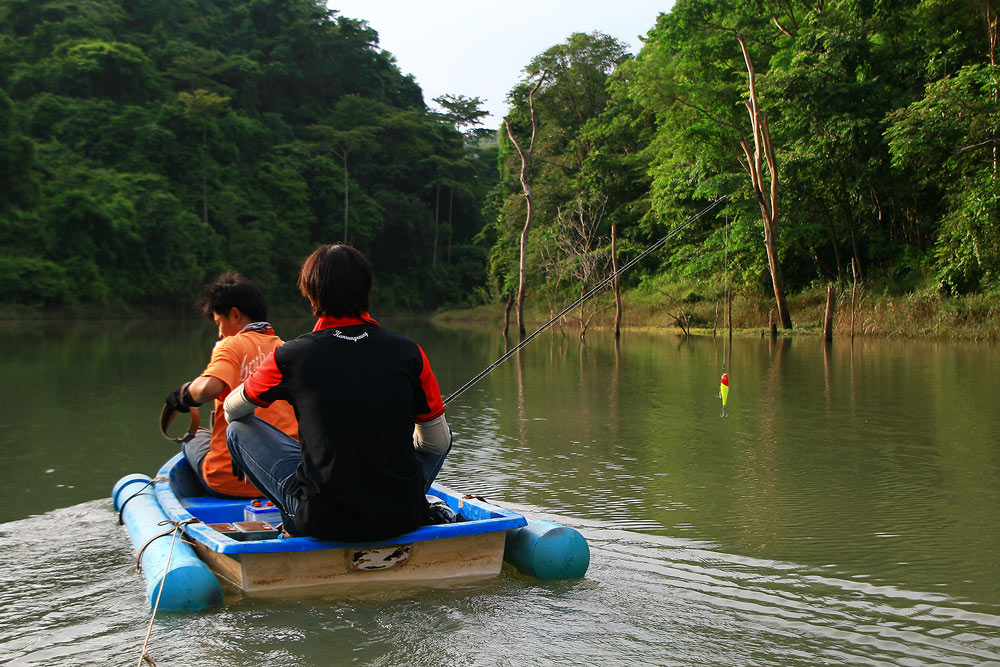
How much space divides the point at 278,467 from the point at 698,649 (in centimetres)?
184

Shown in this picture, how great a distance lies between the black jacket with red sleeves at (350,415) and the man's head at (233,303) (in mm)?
1054

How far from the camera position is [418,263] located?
58562mm

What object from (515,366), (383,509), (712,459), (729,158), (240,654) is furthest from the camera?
(729,158)

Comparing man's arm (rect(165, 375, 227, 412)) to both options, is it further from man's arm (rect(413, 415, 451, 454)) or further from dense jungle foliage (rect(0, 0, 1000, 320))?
dense jungle foliage (rect(0, 0, 1000, 320))

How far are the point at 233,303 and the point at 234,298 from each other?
26mm

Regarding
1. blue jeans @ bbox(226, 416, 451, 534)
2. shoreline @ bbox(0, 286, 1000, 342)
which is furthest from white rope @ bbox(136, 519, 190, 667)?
shoreline @ bbox(0, 286, 1000, 342)

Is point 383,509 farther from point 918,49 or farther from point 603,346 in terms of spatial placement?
point 918,49

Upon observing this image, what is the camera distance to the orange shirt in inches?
167

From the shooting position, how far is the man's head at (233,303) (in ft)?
15.1

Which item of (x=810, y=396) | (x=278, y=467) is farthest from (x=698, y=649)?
(x=810, y=396)

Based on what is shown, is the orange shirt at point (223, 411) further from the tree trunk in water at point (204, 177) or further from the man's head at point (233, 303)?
the tree trunk in water at point (204, 177)

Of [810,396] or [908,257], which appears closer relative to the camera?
[810,396]

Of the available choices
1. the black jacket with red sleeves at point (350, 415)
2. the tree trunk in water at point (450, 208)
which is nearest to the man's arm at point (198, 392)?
the black jacket with red sleeves at point (350, 415)

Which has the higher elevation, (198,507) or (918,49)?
(918,49)
